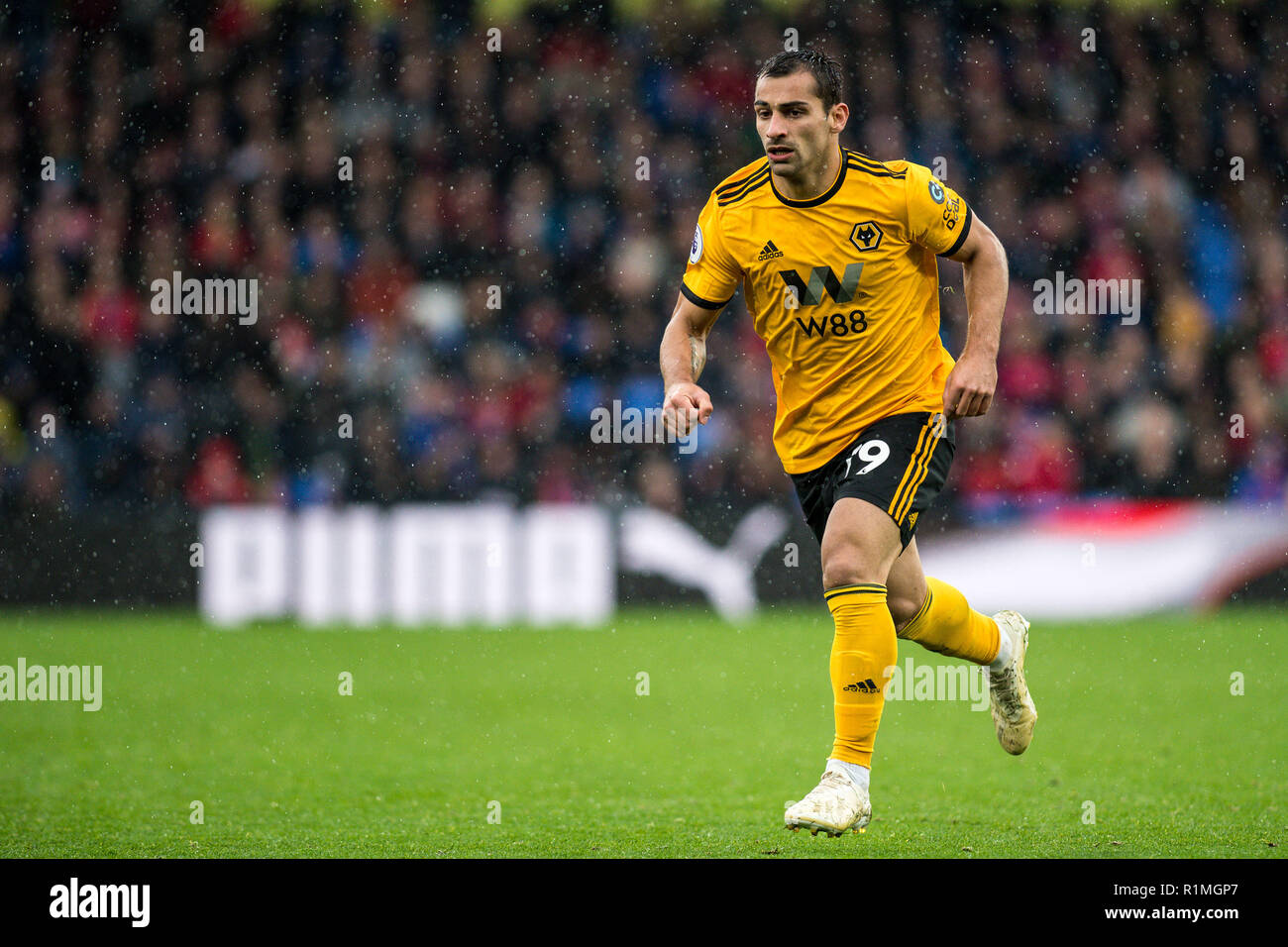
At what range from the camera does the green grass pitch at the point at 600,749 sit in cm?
501

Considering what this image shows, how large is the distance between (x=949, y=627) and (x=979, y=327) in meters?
1.03

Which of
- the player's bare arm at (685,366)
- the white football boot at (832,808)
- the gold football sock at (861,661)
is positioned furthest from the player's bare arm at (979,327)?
the white football boot at (832,808)

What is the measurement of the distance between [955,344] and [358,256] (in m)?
5.38

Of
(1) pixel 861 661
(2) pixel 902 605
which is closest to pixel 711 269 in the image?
(2) pixel 902 605

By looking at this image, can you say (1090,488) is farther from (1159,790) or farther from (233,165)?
(233,165)

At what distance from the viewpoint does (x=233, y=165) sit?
50.1ft

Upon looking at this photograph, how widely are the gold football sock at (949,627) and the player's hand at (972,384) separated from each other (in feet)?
2.17

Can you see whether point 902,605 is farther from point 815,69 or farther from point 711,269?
point 815,69

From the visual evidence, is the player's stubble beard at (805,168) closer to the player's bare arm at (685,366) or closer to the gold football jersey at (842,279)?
the gold football jersey at (842,279)

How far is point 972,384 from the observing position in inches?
190

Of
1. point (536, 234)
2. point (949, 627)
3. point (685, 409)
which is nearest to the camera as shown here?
point (685, 409)

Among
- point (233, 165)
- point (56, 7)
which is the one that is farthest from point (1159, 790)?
point (56, 7)

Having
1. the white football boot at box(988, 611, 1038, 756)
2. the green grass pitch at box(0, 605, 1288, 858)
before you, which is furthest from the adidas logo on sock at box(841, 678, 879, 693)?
the white football boot at box(988, 611, 1038, 756)

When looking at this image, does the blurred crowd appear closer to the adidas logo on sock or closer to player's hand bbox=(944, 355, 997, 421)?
player's hand bbox=(944, 355, 997, 421)
